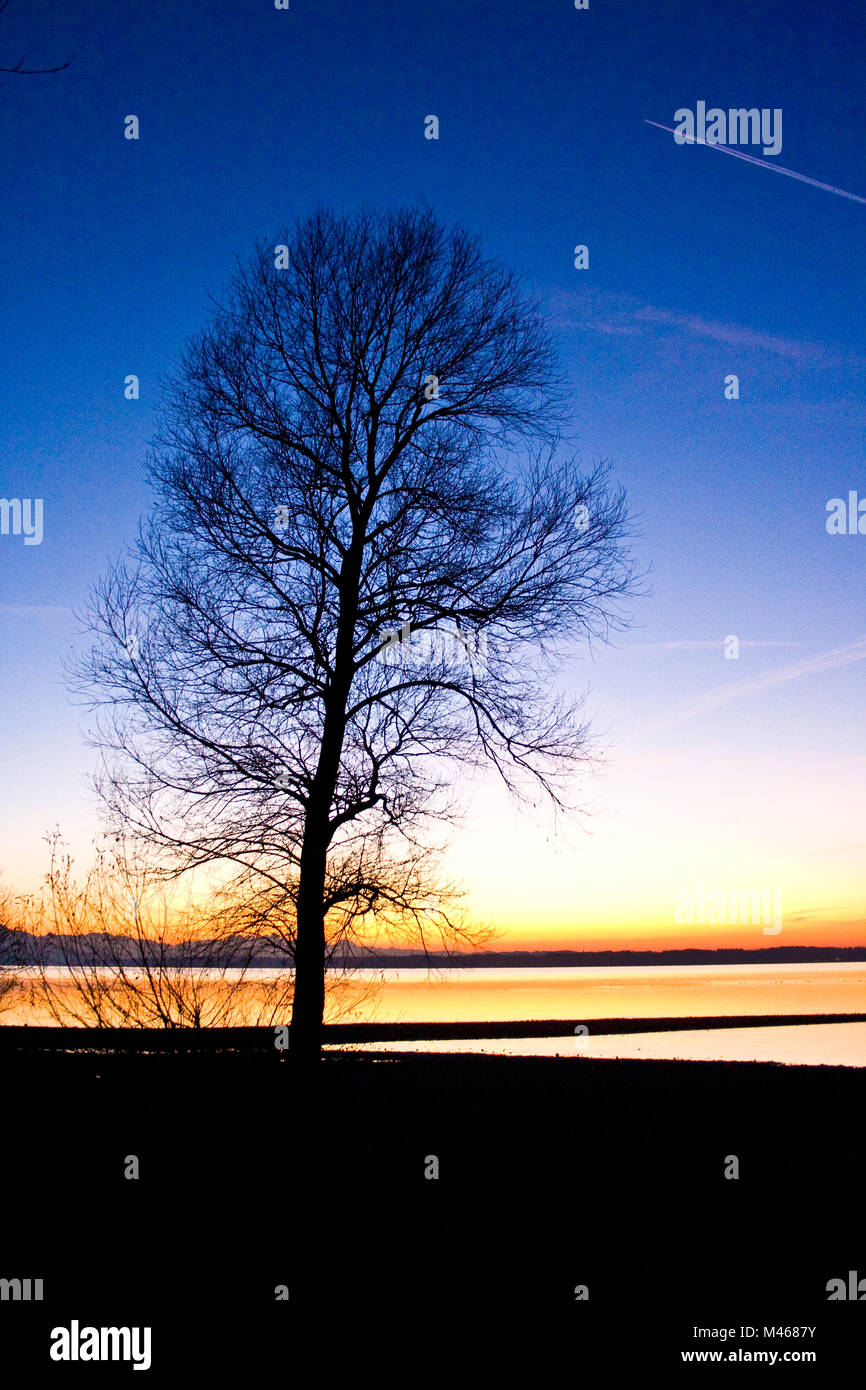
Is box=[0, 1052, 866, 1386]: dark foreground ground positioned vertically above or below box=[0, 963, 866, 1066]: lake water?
above

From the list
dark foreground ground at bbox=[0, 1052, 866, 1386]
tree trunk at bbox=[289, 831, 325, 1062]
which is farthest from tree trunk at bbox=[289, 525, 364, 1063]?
dark foreground ground at bbox=[0, 1052, 866, 1386]

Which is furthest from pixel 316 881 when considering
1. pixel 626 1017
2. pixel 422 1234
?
pixel 626 1017

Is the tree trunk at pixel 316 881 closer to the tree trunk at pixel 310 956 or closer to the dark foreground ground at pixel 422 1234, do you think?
the tree trunk at pixel 310 956

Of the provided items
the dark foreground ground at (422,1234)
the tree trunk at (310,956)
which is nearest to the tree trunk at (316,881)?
the tree trunk at (310,956)

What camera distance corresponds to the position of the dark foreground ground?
5023 mm

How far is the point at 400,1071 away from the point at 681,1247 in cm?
934

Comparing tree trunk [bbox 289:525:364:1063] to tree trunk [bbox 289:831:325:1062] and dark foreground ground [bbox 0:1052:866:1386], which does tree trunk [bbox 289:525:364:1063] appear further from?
dark foreground ground [bbox 0:1052:866:1386]

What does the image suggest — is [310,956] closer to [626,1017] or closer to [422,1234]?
[422,1234]

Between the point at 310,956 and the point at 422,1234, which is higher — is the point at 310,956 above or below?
above

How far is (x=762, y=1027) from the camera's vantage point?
29.5 metres

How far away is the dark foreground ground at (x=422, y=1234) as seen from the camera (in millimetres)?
5023

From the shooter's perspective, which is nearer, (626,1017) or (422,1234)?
(422,1234)

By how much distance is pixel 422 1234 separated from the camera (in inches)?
253
